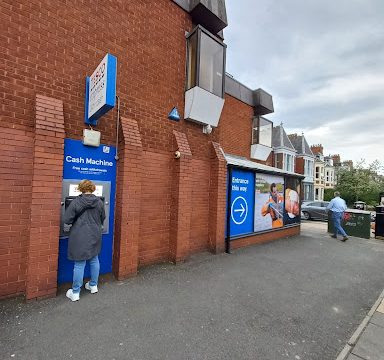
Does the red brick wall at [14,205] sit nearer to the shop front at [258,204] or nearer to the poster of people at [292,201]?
the shop front at [258,204]

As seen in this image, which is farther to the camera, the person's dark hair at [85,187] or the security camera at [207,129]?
the security camera at [207,129]

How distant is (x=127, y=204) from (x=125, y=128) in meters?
1.54

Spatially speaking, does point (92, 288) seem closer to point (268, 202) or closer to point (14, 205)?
point (14, 205)

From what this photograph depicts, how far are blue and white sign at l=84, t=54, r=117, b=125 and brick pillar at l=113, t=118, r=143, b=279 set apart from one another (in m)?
0.72

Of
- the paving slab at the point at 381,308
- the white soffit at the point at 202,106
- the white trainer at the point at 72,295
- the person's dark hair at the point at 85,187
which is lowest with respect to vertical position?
the paving slab at the point at 381,308

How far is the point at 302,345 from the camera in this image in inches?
111

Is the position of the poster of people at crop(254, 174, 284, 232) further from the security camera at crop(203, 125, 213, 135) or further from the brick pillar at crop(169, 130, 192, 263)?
the brick pillar at crop(169, 130, 192, 263)

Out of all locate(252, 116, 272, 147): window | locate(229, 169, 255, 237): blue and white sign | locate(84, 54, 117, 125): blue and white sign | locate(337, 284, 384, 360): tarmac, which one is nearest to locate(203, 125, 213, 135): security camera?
locate(229, 169, 255, 237): blue and white sign

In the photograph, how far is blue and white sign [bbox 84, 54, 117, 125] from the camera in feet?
11.6

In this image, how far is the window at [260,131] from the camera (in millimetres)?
13047

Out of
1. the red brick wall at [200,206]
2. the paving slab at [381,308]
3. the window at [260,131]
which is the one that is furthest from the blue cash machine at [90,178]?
the window at [260,131]

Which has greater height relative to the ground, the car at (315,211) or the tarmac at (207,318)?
the car at (315,211)

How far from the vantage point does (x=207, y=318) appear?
3295 mm

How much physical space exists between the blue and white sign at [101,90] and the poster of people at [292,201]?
7.79 metres
